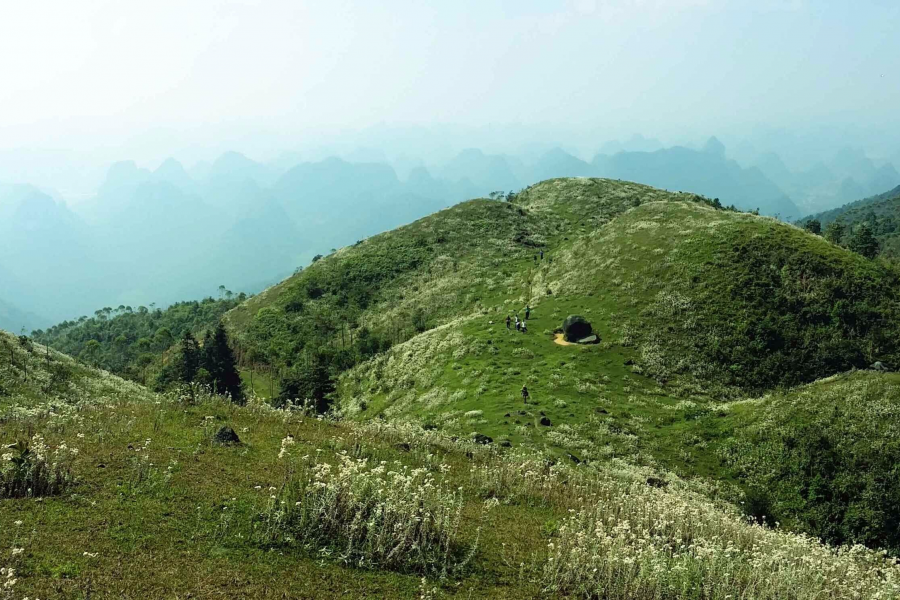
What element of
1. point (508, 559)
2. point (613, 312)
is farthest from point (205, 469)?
point (613, 312)

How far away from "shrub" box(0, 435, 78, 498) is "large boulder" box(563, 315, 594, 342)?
161 feet

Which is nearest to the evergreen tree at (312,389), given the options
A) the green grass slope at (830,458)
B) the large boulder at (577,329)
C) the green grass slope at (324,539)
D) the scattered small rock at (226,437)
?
the large boulder at (577,329)

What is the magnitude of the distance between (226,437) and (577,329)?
43.9 metres

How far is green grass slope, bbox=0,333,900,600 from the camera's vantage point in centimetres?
1136

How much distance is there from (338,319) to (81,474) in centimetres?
8611

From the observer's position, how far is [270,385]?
83688mm

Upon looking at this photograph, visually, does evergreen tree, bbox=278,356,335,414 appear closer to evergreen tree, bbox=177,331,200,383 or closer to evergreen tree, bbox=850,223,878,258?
evergreen tree, bbox=177,331,200,383

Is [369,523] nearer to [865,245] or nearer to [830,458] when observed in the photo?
[830,458]

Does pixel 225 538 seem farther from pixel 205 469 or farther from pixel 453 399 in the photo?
pixel 453 399

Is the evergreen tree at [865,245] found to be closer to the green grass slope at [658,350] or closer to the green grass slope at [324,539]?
the green grass slope at [658,350]

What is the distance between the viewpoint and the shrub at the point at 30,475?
13688 mm

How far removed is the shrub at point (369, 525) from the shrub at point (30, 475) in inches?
223

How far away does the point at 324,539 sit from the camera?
13219 mm

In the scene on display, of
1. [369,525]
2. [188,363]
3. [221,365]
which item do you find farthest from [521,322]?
[188,363]
